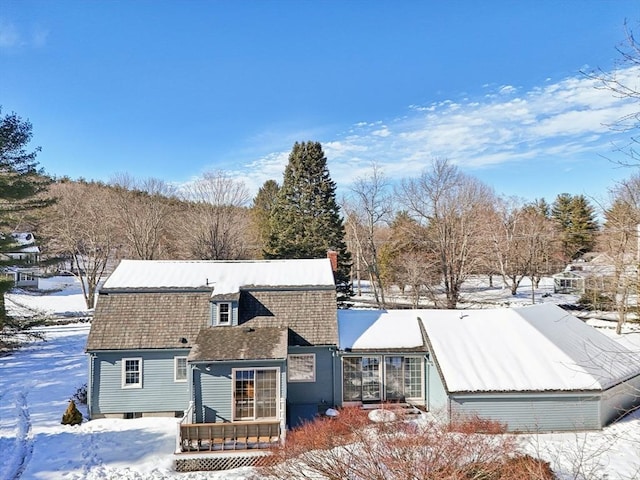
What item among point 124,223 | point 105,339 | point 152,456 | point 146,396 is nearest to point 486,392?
point 152,456

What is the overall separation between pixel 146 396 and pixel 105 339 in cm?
270

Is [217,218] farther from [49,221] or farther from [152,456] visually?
Answer: [152,456]

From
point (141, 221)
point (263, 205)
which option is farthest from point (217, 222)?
point (263, 205)

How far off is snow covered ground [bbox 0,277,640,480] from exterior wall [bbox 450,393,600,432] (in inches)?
16.2

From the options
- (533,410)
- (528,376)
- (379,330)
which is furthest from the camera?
(379,330)

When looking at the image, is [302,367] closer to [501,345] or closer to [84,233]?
[501,345]

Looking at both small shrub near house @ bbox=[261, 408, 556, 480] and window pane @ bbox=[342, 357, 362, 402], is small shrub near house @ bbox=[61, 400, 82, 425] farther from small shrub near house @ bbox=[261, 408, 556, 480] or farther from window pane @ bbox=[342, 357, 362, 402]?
window pane @ bbox=[342, 357, 362, 402]

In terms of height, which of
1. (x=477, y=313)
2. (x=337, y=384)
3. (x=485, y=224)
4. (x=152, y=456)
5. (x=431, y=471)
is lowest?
(x=152, y=456)

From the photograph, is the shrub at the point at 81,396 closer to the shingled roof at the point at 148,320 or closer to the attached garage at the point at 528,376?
the shingled roof at the point at 148,320

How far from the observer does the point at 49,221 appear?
38.8 m

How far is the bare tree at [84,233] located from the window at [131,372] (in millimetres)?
26304

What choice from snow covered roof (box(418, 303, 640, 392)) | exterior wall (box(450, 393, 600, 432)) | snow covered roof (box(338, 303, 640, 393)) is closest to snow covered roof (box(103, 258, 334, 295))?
snow covered roof (box(338, 303, 640, 393))

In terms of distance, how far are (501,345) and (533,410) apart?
2687mm

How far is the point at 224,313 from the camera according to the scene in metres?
16.9
